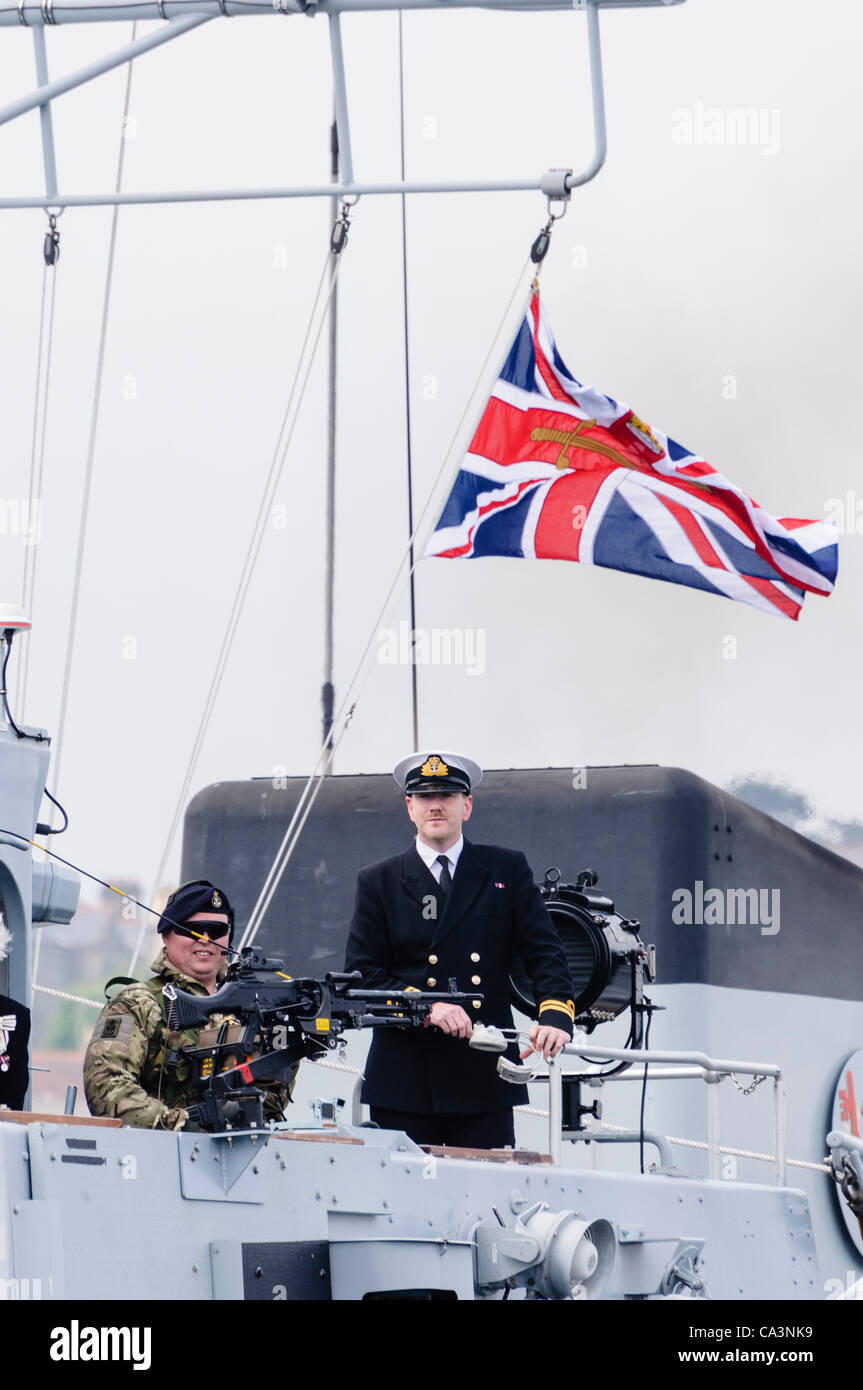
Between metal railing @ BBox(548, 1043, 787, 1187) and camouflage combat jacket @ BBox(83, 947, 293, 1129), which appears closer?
camouflage combat jacket @ BBox(83, 947, 293, 1129)

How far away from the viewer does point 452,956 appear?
614 centimetres

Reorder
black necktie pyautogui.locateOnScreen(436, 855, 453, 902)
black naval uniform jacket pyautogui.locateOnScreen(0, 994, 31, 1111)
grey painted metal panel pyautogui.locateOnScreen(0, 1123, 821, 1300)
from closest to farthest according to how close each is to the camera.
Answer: grey painted metal panel pyautogui.locateOnScreen(0, 1123, 821, 1300) < black naval uniform jacket pyautogui.locateOnScreen(0, 994, 31, 1111) < black necktie pyautogui.locateOnScreen(436, 855, 453, 902)

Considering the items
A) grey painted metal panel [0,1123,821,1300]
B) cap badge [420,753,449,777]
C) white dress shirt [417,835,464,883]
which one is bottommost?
grey painted metal panel [0,1123,821,1300]

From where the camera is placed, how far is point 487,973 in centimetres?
617

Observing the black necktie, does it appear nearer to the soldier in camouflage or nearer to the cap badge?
the cap badge

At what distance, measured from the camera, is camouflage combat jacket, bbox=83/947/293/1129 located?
15.6ft

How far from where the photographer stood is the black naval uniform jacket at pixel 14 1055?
4.75 m

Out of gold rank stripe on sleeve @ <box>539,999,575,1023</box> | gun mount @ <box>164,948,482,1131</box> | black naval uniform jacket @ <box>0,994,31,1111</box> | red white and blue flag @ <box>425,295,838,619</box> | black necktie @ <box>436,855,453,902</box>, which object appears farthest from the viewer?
red white and blue flag @ <box>425,295,838,619</box>

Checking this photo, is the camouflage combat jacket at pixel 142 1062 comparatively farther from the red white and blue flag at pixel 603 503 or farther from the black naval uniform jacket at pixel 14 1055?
the red white and blue flag at pixel 603 503

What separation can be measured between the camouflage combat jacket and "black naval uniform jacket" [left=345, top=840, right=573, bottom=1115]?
97cm

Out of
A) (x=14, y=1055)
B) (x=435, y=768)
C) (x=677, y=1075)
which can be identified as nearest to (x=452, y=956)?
(x=435, y=768)

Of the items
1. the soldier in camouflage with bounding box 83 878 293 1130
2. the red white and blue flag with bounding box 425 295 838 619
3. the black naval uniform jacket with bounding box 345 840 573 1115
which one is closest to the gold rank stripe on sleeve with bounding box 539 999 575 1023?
the black naval uniform jacket with bounding box 345 840 573 1115

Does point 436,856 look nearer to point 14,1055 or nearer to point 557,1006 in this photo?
point 557,1006
